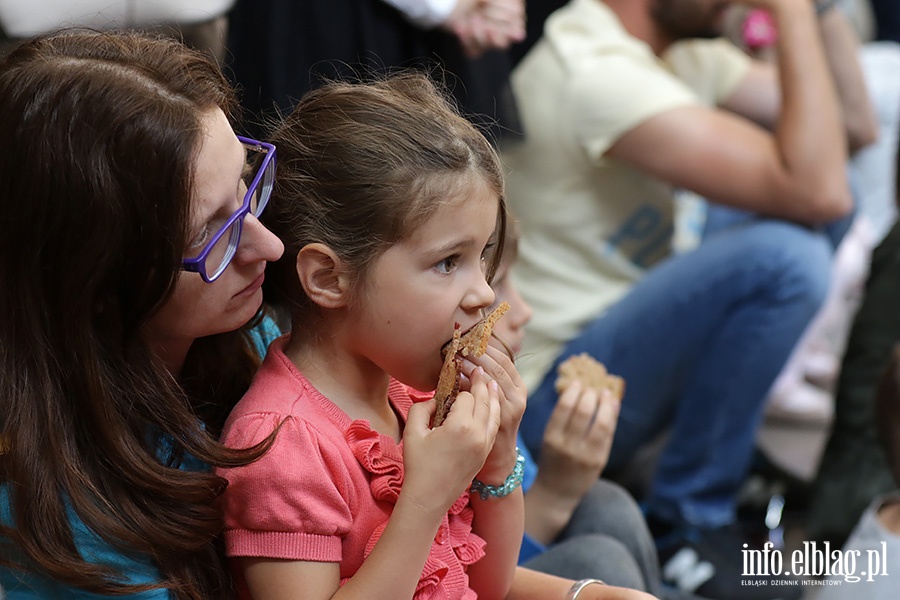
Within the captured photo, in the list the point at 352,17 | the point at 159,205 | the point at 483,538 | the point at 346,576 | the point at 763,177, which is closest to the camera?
the point at 159,205

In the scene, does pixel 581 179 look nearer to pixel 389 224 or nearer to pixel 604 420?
pixel 604 420

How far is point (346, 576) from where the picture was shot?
1047 mm

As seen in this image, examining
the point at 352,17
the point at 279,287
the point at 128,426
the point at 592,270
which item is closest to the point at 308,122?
the point at 279,287

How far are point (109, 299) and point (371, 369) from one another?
0.92 ft

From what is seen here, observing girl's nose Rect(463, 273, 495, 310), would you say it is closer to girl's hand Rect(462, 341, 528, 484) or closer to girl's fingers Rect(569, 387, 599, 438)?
girl's hand Rect(462, 341, 528, 484)

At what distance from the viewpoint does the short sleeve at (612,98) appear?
6.90ft

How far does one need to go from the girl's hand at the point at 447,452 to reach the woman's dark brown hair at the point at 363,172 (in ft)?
0.55

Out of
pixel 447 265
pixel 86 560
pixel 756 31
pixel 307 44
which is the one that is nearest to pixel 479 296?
pixel 447 265

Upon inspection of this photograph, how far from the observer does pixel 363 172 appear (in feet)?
3.42

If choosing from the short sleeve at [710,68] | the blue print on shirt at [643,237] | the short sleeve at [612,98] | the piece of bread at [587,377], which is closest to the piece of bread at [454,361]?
the piece of bread at [587,377]

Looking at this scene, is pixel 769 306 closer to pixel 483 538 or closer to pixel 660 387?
pixel 660 387

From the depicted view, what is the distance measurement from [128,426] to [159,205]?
0.68 feet

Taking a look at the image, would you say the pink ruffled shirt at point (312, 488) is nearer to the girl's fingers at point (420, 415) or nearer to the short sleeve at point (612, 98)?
the girl's fingers at point (420, 415)

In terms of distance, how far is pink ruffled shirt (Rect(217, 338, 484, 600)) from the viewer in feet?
3.22
